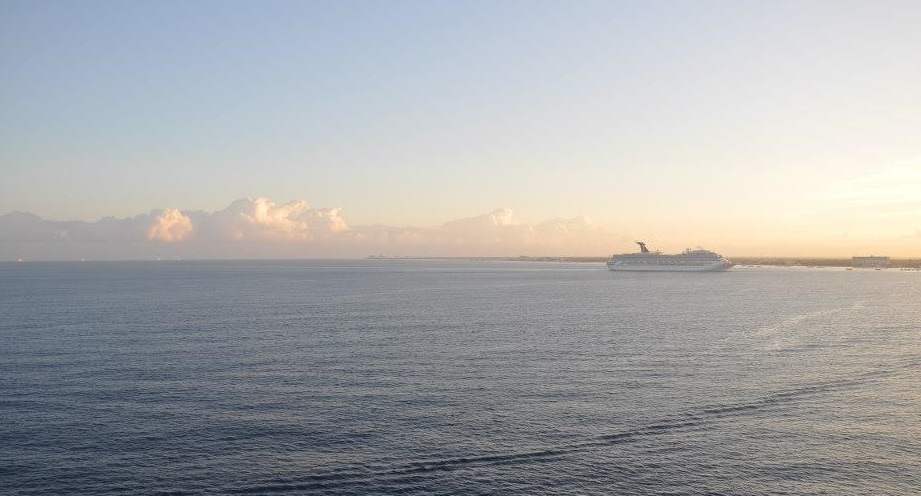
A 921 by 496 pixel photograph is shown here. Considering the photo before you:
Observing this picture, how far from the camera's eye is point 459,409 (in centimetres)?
5219

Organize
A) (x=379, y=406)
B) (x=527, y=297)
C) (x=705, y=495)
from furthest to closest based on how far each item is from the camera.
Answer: (x=527, y=297) → (x=379, y=406) → (x=705, y=495)

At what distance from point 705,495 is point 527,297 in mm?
144934

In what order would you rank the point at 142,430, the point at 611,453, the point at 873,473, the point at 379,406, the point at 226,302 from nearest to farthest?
the point at 873,473 → the point at 611,453 → the point at 142,430 → the point at 379,406 → the point at 226,302

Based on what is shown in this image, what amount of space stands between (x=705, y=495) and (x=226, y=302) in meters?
141

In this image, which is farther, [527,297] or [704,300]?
[527,297]

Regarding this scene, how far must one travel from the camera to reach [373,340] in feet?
292

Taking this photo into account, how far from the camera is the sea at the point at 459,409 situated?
38562mm

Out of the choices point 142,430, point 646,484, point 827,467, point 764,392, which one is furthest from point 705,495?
point 142,430

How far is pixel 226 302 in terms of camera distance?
6186 inches

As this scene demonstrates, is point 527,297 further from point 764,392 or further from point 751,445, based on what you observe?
point 751,445

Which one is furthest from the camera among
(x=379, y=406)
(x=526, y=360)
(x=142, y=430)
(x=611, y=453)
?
(x=526, y=360)

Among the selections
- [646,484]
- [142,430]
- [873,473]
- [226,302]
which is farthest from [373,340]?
[226,302]

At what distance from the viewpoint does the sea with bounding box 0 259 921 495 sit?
1518 inches

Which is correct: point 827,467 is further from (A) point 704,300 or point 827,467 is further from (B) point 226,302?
(B) point 226,302
